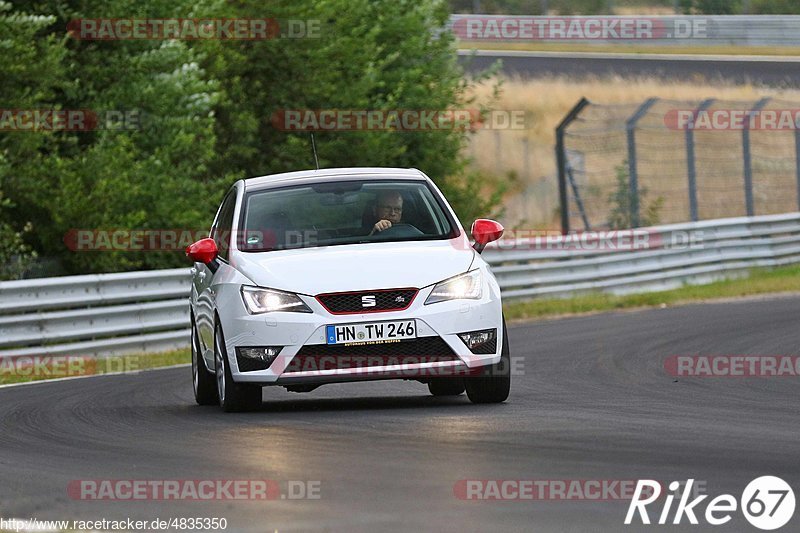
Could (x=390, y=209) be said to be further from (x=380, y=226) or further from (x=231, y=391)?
(x=231, y=391)

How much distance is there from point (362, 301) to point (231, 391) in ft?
3.62

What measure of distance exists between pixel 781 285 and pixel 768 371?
1150cm

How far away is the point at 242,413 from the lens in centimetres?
1065

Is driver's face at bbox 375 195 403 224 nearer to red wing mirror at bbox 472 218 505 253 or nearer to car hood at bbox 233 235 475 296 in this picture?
car hood at bbox 233 235 475 296

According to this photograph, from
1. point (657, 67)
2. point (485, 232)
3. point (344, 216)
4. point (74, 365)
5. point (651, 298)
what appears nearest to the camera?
point (485, 232)

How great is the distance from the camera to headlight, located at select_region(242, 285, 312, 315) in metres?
10.1

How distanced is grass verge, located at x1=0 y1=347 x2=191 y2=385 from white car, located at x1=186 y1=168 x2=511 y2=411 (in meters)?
5.63

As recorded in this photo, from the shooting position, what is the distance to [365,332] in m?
10.0

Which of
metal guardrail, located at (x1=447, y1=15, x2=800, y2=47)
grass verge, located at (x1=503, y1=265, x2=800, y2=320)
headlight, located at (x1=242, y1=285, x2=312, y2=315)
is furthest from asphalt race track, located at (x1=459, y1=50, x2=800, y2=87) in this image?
headlight, located at (x1=242, y1=285, x2=312, y2=315)

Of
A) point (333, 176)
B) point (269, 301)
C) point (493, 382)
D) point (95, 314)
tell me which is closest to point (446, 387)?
point (493, 382)

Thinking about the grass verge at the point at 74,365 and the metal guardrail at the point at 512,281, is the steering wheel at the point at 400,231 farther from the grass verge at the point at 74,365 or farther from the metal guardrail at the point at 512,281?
the metal guardrail at the point at 512,281

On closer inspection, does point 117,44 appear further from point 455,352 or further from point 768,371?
point 455,352

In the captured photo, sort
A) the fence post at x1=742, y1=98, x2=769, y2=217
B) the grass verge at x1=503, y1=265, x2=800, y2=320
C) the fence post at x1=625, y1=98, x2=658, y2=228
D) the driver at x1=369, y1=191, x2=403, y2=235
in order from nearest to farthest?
the driver at x1=369, y1=191, x2=403, y2=235
the grass verge at x1=503, y1=265, x2=800, y2=320
the fence post at x1=625, y1=98, x2=658, y2=228
the fence post at x1=742, y1=98, x2=769, y2=217

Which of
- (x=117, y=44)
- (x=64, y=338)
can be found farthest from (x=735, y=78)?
(x=64, y=338)
